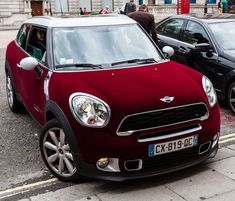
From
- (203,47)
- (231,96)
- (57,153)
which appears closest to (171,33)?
(203,47)

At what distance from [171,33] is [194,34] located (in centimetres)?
84

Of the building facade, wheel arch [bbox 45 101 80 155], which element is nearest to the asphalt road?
wheel arch [bbox 45 101 80 155]

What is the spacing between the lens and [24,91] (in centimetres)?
551

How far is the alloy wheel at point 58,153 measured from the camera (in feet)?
13.2

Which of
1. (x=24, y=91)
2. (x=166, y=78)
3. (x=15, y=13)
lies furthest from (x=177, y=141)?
(x=15, y=13)

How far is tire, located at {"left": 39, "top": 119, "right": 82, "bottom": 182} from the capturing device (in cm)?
403

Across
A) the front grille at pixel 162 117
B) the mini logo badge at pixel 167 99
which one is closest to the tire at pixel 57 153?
the front grille at pixel 162 117

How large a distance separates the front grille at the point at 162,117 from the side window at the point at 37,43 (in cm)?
166

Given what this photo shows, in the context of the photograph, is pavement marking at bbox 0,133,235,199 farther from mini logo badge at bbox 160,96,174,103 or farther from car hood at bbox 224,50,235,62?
car hood at bbox 224,50,235,62

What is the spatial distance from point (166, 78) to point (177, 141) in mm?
740

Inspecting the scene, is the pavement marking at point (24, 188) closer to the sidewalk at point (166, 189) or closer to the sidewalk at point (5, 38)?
the sidewalk at point (166, 189)

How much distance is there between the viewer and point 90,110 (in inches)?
148

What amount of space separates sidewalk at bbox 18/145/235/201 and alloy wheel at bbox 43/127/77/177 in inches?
8.4

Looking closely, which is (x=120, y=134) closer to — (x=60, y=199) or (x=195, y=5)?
(x=60, y=199)
